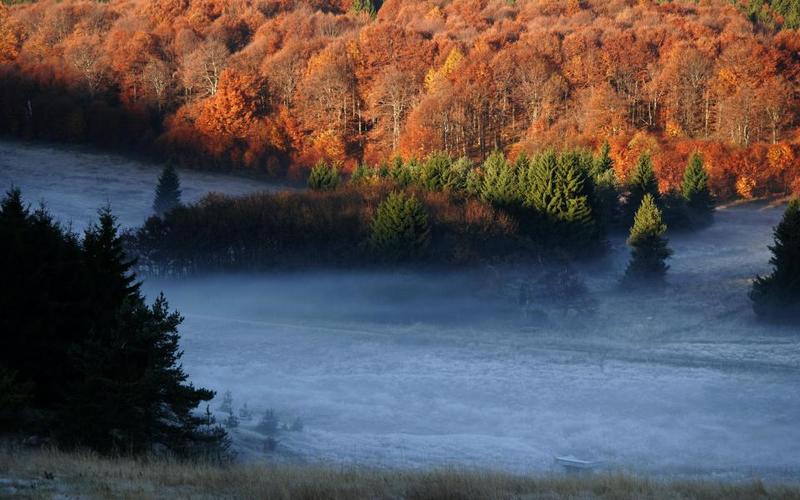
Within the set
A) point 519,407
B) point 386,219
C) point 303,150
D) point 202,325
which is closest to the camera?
point 519,407

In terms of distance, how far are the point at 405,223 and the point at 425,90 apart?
5280 cm

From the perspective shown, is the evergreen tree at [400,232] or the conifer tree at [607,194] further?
the conifer tree at [607,194]

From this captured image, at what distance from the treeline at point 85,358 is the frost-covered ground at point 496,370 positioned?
3.25 m

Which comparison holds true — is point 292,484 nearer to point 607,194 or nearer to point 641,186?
point 607,194

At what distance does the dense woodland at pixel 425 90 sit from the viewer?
8100 cm

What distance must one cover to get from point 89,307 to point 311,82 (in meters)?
77.8

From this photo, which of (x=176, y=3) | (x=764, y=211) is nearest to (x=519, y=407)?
(x=764, y=211)

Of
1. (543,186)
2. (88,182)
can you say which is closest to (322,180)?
(543,186)

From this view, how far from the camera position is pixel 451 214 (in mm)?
46750

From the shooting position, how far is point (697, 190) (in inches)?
2537

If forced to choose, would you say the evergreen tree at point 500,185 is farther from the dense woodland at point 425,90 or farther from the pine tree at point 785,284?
the dense woodland at point 425,90

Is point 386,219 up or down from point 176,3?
down

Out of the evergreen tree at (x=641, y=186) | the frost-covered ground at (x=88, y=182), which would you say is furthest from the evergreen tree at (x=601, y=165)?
the frost-covered ground at (x=88, y=182)

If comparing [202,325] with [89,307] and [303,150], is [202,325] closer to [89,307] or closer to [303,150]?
[89,307]
